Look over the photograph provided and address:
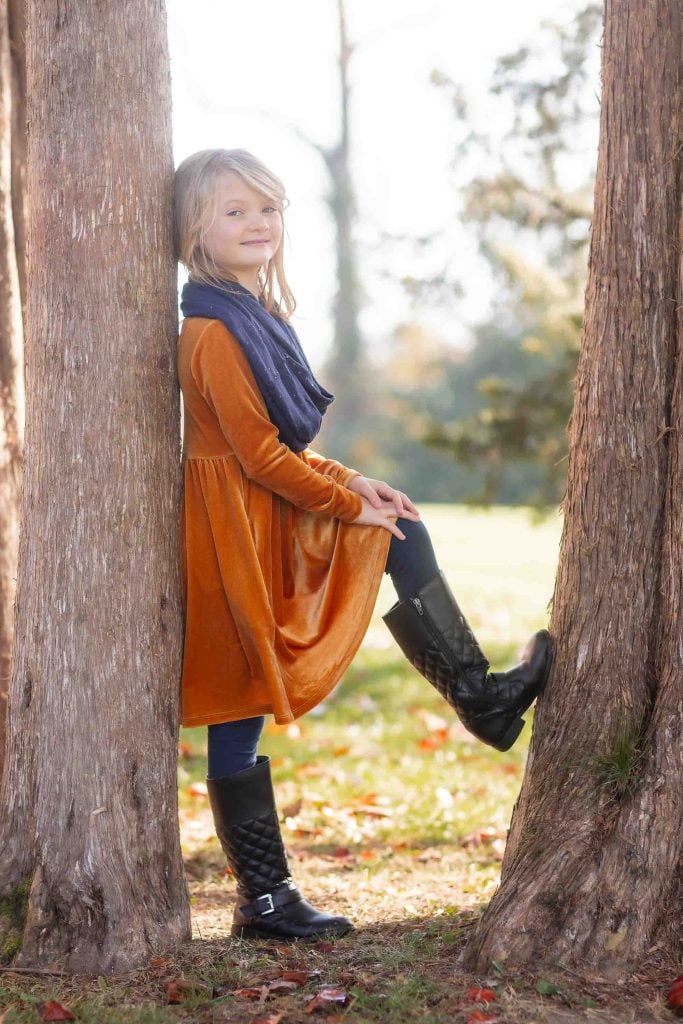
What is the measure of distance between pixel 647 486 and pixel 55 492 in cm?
150

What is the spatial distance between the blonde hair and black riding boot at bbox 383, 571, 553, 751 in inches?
40.4

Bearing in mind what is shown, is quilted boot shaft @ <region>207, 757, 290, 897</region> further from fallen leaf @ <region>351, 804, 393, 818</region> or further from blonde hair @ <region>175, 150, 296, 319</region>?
fallen leaf @ <region>351, 804, 393, 818</region>

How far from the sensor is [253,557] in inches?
119

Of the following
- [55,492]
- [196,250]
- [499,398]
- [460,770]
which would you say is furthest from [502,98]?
[55,492]

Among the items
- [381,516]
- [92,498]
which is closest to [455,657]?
[381,516]

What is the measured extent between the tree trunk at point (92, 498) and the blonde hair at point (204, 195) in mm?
93

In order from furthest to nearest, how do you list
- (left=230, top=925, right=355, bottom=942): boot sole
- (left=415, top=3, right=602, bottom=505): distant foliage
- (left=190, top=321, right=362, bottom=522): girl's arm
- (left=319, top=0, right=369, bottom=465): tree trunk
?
(left=319, top=0, right=369, bottom=465): tree trunk
(left=415, top=3, right=602, bottom=505): distant foliage
(left=230, top=925, right=355, bottom=942): boot sole
(left=190, top=321, right=362, bottom=522): girl's arm

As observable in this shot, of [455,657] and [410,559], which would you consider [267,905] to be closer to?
[455,657]

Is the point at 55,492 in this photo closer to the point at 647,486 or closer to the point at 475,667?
the point at 475,667

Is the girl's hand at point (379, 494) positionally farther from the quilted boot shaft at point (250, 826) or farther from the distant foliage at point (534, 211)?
the distant foliage at point (534, 211)

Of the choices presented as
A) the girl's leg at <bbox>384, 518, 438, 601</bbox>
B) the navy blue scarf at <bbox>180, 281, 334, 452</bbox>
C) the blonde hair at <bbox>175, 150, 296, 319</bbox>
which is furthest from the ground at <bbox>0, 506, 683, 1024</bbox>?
the blonde hair at <bbox>175, 150, 296, 319</bbox>

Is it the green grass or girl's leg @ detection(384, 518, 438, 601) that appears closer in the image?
girl's leg @ detection(384, 518, 438, 601)

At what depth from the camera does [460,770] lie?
5555 mm

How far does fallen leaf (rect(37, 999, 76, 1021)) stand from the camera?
2.48m
